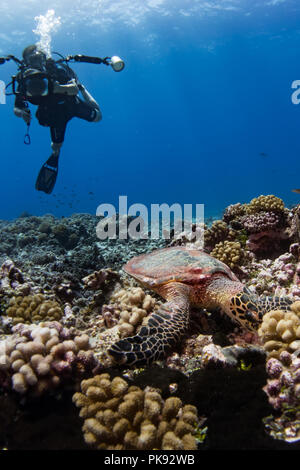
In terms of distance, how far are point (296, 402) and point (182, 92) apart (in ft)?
401

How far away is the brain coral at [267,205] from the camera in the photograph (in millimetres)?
5676

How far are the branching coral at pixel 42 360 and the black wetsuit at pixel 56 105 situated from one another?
1031cm

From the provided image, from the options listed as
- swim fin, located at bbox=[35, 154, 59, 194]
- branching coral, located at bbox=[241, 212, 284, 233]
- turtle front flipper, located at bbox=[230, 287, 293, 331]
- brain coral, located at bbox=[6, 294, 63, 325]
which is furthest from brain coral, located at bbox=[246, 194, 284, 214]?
swim fin, located at bbox=[35, 154, 59, 194]

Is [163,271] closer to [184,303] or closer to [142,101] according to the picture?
[184,303]

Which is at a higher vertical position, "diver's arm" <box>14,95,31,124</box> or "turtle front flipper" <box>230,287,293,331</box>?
"diver's arm" <box>14,95,31,124</box>

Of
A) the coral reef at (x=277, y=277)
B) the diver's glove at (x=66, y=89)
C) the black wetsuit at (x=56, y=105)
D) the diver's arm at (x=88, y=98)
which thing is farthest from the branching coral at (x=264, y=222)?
the diver's arm at (x=88, y=98)

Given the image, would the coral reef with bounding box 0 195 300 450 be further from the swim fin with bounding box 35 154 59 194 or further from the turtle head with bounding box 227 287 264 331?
the swim fin with bounding box 35 154 59 194

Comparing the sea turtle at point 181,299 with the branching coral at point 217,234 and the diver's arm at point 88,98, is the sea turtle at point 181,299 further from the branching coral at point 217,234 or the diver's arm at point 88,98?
the diver's arm at point 88,98

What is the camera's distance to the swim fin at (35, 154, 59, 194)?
478 inches

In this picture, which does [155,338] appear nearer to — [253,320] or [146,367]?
[146,367]

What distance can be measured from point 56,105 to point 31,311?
31.2ft

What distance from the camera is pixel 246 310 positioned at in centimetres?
311

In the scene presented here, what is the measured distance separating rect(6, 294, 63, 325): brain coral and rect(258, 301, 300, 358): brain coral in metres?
2.97

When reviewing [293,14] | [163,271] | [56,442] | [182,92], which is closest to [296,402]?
[56,442]
